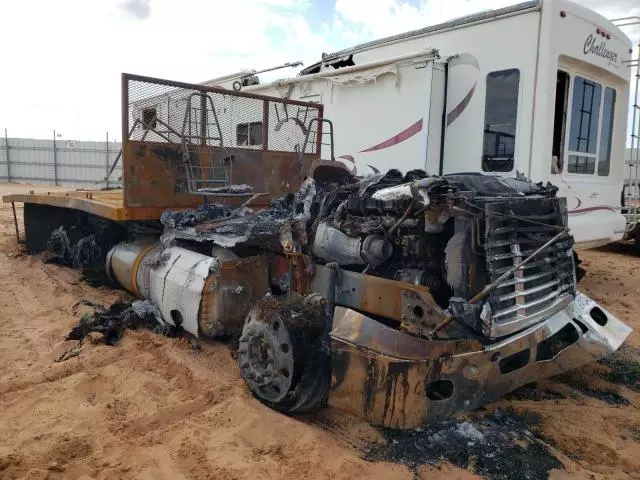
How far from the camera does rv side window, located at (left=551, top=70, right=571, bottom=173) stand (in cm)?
687

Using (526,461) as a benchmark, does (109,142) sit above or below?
above

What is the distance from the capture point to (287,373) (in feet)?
11.5

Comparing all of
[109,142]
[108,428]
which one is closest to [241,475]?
[108,428]

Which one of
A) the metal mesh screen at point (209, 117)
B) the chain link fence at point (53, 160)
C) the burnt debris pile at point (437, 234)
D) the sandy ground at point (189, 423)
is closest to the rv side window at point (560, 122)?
the sandy ground at point (189, 423)

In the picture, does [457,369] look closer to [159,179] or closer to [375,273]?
[375,273]

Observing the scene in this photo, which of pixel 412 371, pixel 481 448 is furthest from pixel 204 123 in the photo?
pixel 481 448

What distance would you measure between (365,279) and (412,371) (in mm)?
→ 851

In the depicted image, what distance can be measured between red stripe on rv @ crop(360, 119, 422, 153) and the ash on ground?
458 centimetres

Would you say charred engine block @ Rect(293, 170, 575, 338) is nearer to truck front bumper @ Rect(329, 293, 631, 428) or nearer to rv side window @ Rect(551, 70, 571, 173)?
truck front bumper @ Rect(329, 293, 631, 428)

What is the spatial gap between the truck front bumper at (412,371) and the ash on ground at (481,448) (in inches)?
10.4

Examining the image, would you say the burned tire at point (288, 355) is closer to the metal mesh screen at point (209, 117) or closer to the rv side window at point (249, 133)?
the metal mesh screen at point (209, 117)

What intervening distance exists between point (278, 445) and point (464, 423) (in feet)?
3.98

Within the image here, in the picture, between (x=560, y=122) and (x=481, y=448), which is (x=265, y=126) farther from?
(x=481, y=448)

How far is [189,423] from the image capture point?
11.3 ft
